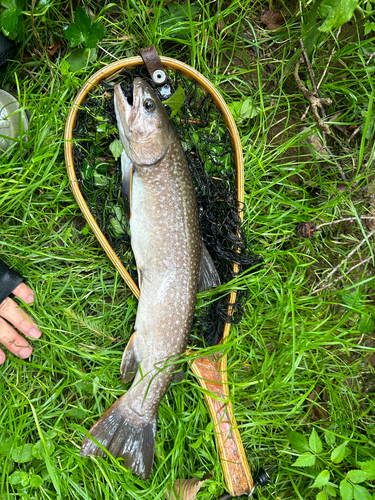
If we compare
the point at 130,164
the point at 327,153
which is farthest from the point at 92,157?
the point at 327,153

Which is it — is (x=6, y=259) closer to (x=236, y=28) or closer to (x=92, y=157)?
(x=92, y=157)

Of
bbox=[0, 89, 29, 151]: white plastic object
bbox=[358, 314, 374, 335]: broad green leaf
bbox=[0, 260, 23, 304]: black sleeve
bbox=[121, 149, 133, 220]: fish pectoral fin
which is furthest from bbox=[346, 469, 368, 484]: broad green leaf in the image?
bbox=[0, 89, 29, 151]: white plastic object

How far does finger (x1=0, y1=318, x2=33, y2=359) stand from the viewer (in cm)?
227

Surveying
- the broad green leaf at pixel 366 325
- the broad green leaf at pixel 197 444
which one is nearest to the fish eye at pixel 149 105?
the broad green leaf at pixel 366 325

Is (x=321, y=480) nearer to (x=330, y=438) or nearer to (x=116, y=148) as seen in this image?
(x=330, y=438)

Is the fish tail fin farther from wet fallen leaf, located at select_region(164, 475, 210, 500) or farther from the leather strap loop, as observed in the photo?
the leather strap loop

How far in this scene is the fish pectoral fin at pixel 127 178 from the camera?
212 centimetres

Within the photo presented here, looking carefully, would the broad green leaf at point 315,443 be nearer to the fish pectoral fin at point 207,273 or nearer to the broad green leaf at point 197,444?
the broad green leaf at point 197,444

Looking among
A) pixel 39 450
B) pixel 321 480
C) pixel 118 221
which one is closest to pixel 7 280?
pixel 118 221

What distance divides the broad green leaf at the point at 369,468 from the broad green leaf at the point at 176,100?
237 centimetres

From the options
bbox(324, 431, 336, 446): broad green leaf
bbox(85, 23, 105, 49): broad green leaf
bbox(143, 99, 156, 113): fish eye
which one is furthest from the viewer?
bbox(324, 431, 336, 446): broad green leaf

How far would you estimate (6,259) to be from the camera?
7.56 feet

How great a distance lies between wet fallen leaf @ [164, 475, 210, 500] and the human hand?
1219 millimetres

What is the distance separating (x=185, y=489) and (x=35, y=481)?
2.94 feet
